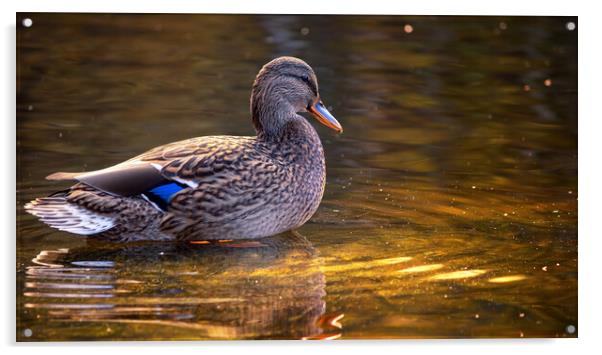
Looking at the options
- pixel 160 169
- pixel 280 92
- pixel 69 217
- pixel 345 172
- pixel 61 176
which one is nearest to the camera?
pixel 61 176

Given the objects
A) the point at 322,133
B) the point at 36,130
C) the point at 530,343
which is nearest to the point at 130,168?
the point at 36,130

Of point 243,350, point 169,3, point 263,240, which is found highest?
point 169,3

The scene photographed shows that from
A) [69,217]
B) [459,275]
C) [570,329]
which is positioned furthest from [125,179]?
[570,329]

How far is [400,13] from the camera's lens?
7320 millimetres

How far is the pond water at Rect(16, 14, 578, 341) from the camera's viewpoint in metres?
6.73

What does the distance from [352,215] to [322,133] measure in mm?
1033

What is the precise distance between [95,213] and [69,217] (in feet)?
0.44

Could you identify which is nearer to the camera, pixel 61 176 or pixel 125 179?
pixel 61 176

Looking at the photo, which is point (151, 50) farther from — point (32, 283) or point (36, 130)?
point (32, 283)

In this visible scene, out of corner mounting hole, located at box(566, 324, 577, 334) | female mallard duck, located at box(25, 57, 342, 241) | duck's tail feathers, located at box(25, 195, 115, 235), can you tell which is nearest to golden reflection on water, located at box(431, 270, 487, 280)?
corner mounting hole, located at box(566, 324, 577, 334)

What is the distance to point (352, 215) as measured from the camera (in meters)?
7.78

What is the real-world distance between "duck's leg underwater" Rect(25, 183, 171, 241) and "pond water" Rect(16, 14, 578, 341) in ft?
0.33

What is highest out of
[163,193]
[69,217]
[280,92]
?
[280,92]

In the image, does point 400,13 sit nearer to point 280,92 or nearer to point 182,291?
point 280,92
